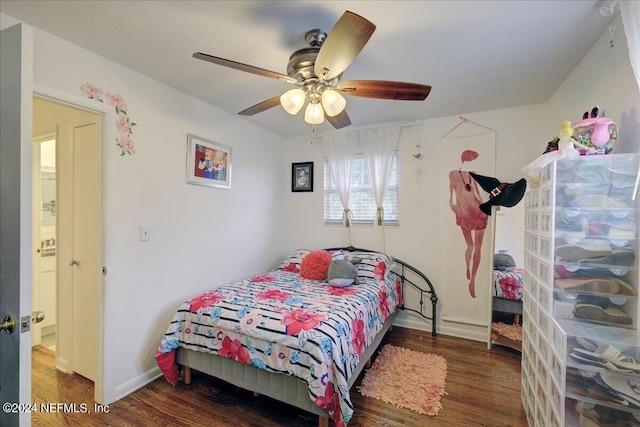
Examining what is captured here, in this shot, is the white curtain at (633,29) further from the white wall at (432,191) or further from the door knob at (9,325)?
the door knob at (9,325)

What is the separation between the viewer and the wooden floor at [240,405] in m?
1.83

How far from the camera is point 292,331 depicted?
175cm

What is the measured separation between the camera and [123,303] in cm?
210

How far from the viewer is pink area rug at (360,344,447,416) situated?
6.56 ft

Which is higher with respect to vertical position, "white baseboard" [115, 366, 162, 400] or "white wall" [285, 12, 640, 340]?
"white wall" [285, 12, 640, 340]

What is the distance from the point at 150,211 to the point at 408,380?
253cm

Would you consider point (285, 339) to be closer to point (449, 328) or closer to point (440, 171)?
point (449, 328)

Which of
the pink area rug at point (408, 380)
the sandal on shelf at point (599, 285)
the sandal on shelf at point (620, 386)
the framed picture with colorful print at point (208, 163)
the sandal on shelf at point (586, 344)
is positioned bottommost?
the pink area rug at point (408, 380)

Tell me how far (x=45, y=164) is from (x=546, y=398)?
16.4 feet

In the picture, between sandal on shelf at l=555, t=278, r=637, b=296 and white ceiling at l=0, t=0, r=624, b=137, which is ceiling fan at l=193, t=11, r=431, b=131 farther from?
sandal on shelf at l=555, t=278, r=637, b=296

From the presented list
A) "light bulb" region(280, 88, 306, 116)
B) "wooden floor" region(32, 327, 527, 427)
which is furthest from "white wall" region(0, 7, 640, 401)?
"light bulb" region(280, 88, 306, 116)

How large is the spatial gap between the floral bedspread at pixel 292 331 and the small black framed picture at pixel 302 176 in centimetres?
167

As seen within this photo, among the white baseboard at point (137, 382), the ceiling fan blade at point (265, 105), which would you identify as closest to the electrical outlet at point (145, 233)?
the white baseboard at point (137, 382)

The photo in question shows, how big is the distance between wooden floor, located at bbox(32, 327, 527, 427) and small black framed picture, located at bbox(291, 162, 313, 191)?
2.50 meters
